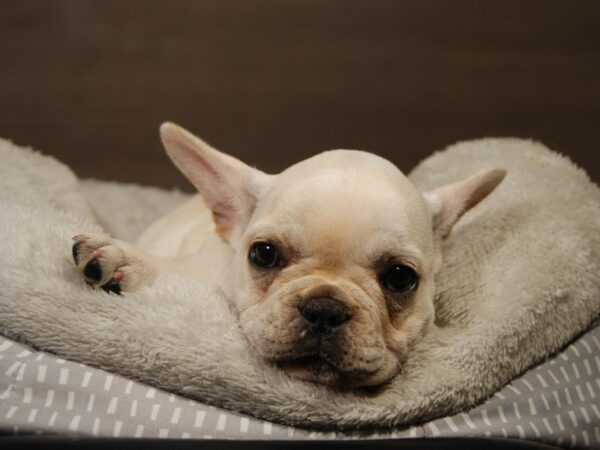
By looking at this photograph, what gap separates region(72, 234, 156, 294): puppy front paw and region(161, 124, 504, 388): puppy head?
0.19m

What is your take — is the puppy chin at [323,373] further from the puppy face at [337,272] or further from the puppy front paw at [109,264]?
the puppy front paw at [109,264]

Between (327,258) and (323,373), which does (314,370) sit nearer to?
(323,373)

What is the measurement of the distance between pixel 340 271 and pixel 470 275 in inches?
16.9

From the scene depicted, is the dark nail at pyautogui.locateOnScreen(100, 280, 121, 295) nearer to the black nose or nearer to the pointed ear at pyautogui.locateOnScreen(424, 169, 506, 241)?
the black nose

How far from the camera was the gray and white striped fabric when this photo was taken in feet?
3.34

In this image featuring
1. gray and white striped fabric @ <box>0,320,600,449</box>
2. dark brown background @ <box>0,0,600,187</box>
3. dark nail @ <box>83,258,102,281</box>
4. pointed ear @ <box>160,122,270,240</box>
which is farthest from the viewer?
dark brown background @ <box>0,0,600,187</box>

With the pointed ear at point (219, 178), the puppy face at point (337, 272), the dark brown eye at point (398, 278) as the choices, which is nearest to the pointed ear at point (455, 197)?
the puppy face at point (337, 272)

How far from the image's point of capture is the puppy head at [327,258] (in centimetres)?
109

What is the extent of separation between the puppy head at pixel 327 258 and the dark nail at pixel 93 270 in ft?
0.85

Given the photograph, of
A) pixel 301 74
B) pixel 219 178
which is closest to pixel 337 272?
pixel 219 178

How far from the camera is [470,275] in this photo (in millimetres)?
1496

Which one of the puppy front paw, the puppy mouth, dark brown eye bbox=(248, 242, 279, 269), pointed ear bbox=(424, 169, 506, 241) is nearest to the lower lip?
the puppy mouth

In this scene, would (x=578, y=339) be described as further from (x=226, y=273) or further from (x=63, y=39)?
(x=63, y=39)

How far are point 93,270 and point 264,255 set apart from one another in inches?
12.4
